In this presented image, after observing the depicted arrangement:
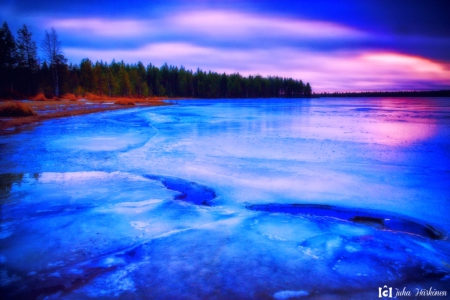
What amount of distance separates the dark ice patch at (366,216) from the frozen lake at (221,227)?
0.02m

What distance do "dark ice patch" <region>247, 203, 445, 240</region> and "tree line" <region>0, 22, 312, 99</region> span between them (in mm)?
37704

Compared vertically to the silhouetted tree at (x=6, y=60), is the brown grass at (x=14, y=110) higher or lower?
lower

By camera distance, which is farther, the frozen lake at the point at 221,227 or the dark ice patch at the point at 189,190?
the dark ice patch at the point at 189,190

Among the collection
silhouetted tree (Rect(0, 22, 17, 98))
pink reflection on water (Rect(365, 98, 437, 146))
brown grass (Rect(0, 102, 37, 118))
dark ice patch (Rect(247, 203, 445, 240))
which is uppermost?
silhouetted tree (Rect(0, 22, 17, 98))

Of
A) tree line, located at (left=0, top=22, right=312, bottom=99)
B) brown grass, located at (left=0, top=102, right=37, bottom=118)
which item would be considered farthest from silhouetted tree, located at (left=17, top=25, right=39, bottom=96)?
brown grass, located at (left=0, top=102, right=37, bottom=118)

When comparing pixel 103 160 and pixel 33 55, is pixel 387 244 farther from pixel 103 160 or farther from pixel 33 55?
pixel 33 55

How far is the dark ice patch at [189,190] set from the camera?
483cm

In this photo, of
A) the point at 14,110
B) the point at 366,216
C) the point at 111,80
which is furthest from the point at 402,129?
the point at 111,80

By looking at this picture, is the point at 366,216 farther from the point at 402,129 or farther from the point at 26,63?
the point at 26,63

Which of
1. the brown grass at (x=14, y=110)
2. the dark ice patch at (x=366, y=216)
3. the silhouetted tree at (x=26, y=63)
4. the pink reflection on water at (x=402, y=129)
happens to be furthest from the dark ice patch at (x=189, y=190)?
the silhouetted tree at (x=26, y=63)

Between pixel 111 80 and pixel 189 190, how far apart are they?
77409mm

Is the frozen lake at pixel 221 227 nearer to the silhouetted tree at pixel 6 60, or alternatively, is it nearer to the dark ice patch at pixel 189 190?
the dark ice patch at pixel 189 190

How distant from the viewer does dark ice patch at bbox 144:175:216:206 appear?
4831 mm

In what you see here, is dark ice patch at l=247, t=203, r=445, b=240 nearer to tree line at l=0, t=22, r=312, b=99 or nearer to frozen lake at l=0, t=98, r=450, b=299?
frozen lake at l=0, t=98, r=450, b=299
